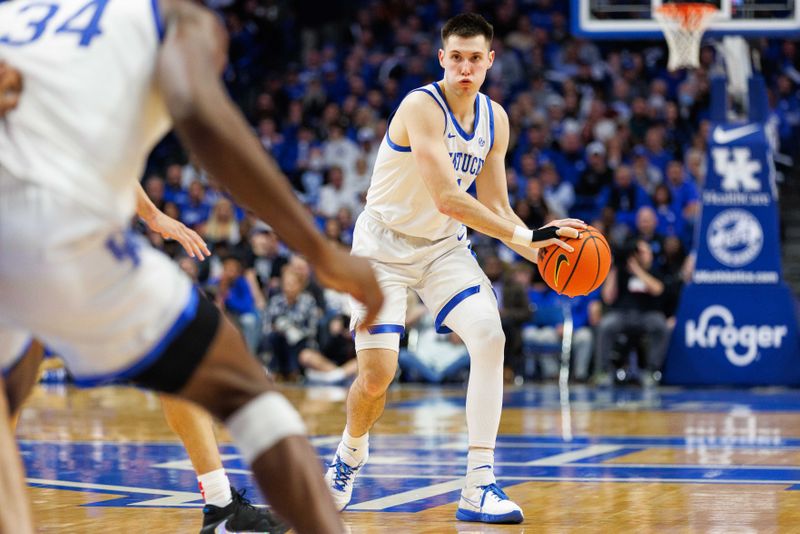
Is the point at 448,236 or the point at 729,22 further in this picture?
the point at 729,22

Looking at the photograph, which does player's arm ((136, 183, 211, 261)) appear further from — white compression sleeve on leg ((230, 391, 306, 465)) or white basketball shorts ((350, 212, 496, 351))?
white compression sleeve on leg ((230, 391, 306, 465))

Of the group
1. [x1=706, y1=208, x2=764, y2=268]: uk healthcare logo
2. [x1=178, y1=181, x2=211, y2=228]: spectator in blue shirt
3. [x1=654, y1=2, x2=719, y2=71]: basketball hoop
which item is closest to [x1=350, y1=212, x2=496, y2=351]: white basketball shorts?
[x1=654, y1=2, x2=719, y2=71]: basketball hoop

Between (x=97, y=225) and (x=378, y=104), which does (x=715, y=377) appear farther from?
(x=97, y=225)

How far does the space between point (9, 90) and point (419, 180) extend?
3.30 meters

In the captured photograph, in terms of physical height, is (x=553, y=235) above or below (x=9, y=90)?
below

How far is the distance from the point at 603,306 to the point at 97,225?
11.5 metres

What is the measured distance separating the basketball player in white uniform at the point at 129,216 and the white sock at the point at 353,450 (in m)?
2.93

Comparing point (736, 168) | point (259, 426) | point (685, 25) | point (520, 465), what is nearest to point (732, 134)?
point (736, 168)

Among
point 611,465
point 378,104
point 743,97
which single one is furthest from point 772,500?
point 378,104

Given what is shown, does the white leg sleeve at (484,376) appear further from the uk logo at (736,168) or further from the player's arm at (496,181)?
the uk logo at (736,168)

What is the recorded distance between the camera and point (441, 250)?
232 inches

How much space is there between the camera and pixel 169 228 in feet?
14.4

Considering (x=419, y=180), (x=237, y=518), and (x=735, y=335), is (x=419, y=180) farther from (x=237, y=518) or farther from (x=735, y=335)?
(x=735, y=335)

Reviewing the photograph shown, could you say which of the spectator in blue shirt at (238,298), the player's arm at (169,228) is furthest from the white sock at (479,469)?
the spectator in blue shirt at (238,298)
